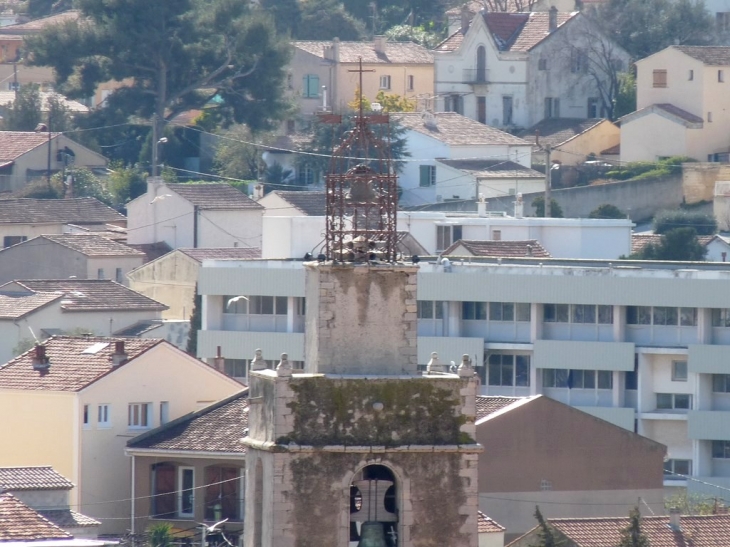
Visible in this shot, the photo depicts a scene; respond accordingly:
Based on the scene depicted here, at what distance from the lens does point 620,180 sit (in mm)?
76500

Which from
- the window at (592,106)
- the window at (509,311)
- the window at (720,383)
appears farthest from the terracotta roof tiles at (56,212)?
the window at (720,383)

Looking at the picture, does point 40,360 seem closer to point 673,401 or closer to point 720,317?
point 673,401

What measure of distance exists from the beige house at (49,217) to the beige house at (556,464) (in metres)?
32.0

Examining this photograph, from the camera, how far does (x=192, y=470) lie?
37906mm

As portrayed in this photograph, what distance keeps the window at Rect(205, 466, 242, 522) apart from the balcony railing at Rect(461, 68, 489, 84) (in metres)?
52.6

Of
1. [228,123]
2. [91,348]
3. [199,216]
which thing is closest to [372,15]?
[228,123]

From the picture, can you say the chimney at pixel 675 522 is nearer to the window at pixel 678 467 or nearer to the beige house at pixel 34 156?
the window at pixel 678 467

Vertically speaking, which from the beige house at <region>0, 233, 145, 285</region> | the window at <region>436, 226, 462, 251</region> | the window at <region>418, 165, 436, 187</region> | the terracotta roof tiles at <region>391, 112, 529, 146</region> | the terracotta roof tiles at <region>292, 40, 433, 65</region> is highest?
the terracotta roof tiles at <region>292, 40, 433, 65</region>

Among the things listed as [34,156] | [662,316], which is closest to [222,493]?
[662,316]

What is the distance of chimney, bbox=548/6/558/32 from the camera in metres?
88.7

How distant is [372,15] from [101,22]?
71.4 ft

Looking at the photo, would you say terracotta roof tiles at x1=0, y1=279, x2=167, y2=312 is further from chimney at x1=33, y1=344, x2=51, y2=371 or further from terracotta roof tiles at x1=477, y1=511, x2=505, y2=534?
terracotta roof tiles at x1=477, y1=511, x2=505, y2=534

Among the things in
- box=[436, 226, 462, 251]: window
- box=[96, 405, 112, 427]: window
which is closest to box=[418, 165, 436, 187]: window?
box=[436, 226, 462, 251]: window

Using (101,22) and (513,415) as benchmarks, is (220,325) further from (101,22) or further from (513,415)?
(101,22)
